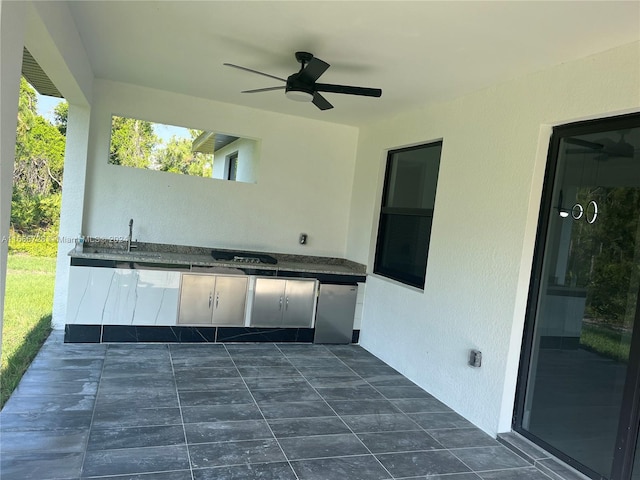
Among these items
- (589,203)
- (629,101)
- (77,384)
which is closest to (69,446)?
(77,384)

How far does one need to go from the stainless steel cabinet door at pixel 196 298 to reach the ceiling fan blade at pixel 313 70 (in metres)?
2.32

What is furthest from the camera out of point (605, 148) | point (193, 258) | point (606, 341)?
point (193, 258)

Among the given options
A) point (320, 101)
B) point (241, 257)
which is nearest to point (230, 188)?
point (241, 257)

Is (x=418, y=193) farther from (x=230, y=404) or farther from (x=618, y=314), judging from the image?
(x=230, y=404)

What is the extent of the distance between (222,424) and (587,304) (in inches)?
95.5

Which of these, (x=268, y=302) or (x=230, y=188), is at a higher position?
(x=230, y=188)

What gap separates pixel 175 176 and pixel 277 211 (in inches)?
48.9

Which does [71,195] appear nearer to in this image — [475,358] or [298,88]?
[298,88]

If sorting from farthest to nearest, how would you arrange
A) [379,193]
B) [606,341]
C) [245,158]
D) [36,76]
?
[245,158] < [379,193] < [36,76] < [606,341]

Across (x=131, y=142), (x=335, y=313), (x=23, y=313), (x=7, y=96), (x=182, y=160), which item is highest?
(x=131, y=142)

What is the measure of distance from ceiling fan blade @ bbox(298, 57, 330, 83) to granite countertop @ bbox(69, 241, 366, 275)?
7.16ft

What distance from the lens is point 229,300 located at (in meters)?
4.61

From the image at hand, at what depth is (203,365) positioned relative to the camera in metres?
3.92

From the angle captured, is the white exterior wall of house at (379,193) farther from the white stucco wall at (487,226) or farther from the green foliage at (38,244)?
the green foliage at (38,244)
